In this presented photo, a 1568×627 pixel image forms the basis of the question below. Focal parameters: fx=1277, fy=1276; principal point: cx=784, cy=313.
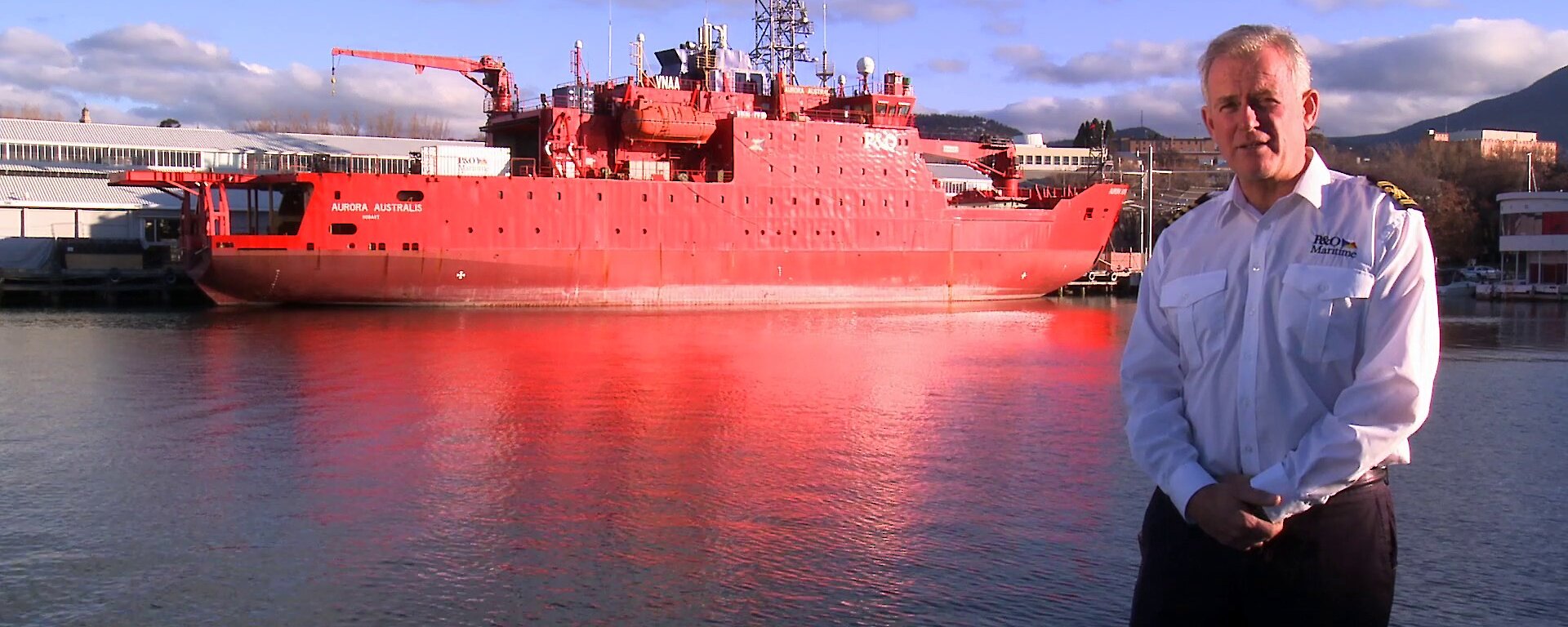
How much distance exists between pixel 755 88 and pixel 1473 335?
1615 cm

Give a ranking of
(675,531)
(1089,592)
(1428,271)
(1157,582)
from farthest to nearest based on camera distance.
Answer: (675,531) < (1089,592) < (1157,582) < (1428,271)

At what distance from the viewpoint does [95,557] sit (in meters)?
5.64

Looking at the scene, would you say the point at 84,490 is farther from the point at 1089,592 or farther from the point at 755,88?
the point at 755,88

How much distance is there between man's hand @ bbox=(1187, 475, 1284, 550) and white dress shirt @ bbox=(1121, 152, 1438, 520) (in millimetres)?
22

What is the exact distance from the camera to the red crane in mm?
27188

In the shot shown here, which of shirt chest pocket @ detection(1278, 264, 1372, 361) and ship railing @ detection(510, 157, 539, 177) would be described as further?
ship railing @ detection(510, 157, 539, 177)

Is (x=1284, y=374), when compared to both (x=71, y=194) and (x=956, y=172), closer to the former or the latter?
(x=71, y=194)

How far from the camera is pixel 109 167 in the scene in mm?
38844

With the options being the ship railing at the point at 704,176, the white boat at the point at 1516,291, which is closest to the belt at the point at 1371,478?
the ship railing at the point at 704,176

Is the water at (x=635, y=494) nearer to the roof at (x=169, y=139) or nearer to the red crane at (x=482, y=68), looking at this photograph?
the red crane at (x=482, y=68)

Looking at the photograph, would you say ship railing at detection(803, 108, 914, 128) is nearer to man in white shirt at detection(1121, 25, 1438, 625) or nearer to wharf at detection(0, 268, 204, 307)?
wharf at detection(0, 268, 204, 307)

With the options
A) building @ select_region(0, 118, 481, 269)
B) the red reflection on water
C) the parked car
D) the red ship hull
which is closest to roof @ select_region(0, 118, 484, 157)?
building @ select_region(0, 118, 481, 269)

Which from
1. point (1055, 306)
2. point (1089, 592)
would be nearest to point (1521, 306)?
point (1055, 306)

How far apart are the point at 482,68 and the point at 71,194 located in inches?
580
